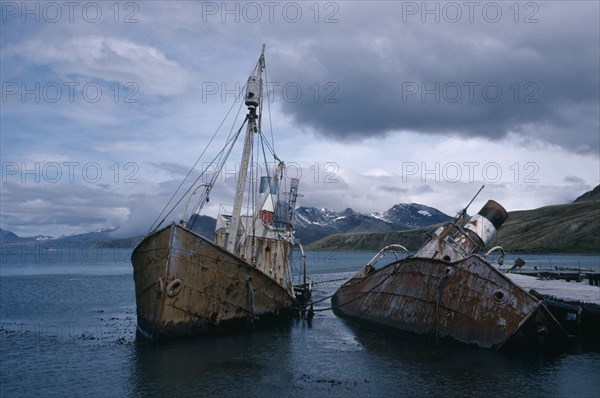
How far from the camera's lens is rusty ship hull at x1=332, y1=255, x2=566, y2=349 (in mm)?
20828

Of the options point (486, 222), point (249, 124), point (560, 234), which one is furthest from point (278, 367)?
point (560, 234)

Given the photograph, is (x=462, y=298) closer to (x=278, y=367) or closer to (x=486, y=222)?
(x=486, y=222)

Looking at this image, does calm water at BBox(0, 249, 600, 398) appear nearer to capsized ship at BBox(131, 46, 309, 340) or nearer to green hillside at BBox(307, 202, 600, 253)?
capsized ship at BBox(131, 46, 309, 340)

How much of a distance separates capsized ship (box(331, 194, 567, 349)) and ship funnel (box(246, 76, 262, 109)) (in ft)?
38.5

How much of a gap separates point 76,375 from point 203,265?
6.65 meters

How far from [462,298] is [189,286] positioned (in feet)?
40.5

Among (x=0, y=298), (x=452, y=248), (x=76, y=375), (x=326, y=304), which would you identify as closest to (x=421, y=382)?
(x=452, y=248)

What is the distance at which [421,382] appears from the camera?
17672 mm

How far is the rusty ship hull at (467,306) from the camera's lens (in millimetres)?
20828

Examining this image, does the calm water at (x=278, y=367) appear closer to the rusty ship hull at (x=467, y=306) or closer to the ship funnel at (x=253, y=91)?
the rusty ship hull at (x=467, y=306)

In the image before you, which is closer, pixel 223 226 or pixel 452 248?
pixel 452 248

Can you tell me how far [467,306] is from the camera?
21719 mm

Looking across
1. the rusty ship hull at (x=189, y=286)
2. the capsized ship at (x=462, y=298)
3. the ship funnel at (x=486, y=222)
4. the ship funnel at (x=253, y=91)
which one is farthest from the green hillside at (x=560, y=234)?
the rusty ship hull at (x=189, y=286)

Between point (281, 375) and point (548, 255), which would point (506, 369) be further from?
point (548, 255)
